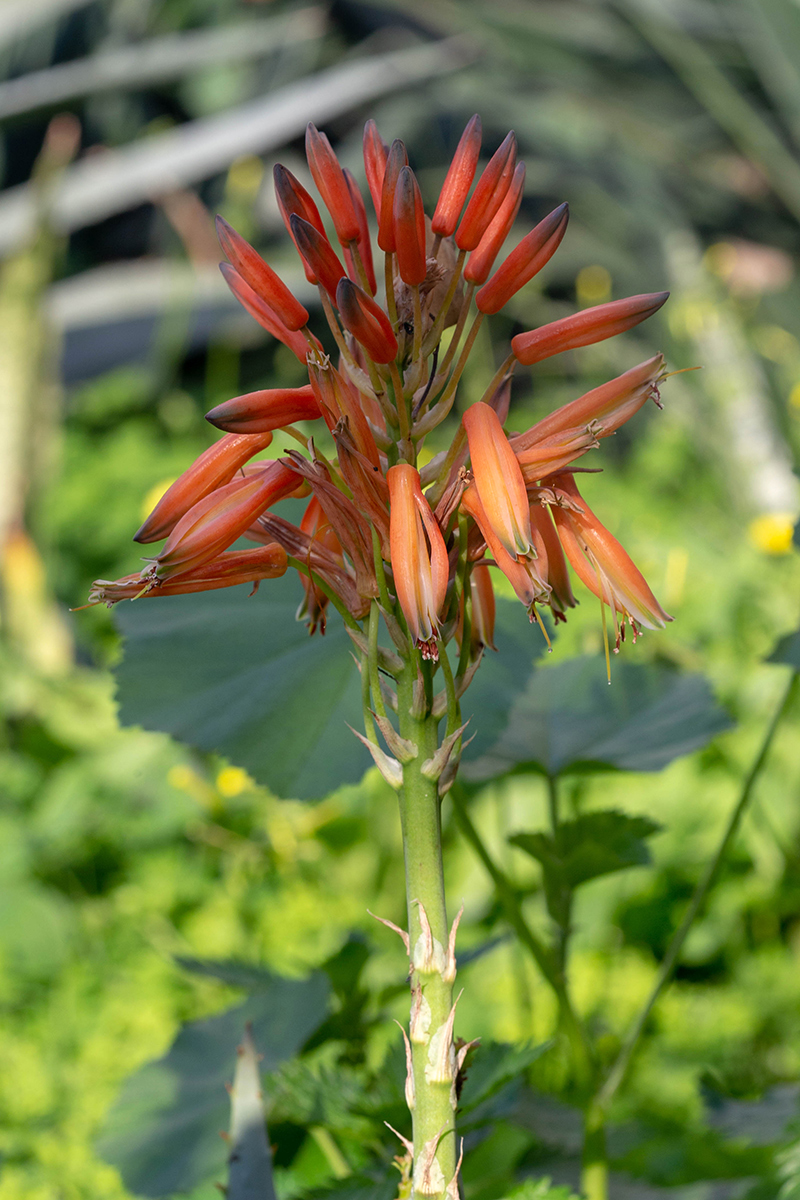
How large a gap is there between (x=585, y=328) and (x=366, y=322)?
0.18m

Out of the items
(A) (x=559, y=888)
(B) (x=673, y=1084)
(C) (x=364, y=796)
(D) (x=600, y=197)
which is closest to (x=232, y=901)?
(C) (x=364, y=796)

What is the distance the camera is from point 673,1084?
164 centimetres

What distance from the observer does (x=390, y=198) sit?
2.07 feet

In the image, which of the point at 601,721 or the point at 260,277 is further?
the point at 601,721

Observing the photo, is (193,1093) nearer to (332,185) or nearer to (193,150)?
(332,185)

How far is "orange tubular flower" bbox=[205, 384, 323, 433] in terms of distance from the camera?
623mm

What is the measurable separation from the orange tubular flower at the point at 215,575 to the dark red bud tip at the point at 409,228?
0.22 meters

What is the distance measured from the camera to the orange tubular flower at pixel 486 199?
0.67 meters

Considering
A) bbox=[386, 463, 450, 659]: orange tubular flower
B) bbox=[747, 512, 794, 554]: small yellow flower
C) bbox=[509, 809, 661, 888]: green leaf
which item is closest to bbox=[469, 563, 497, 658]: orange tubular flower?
bbox=[386, 463, 450, 659]: orange tubular flower

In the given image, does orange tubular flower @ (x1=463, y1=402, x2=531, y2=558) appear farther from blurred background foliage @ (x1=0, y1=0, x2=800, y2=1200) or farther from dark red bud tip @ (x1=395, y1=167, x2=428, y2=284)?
blurred background foliage @ (x1=0, y1=0, x2=800, y2=1200)

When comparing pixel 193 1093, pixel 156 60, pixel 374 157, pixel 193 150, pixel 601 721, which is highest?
pixel 156 60

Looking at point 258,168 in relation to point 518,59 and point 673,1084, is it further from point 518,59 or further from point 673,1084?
point 673,1084

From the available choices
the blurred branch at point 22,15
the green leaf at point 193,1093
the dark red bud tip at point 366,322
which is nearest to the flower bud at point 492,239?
the dark red bud tip at point 366,322

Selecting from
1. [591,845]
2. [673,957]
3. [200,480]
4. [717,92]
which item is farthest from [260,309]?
[717,92]
